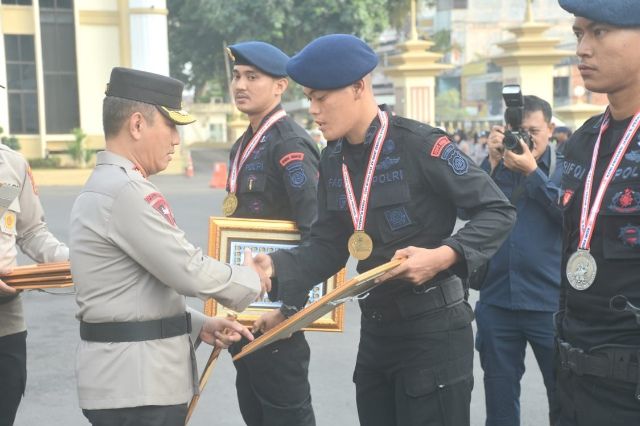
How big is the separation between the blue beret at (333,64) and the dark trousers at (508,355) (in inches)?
75.8

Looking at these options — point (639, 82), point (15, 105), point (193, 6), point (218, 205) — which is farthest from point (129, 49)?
point (639, 82)

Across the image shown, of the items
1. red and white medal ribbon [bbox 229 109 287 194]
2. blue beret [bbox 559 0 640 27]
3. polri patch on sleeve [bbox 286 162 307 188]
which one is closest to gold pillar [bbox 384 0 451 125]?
red and white medal ribbon [bbox 229 109 287 194]

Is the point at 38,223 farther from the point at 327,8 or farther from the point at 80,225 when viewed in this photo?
the point at 327,8

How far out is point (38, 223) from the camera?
4.38 m

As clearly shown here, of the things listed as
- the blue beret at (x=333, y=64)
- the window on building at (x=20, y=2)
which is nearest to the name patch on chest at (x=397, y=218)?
the blue beret at (x=333, y=64)

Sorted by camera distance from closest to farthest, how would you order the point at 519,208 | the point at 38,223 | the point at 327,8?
the point at 38,223, the point at 519,208, the point at 327,8

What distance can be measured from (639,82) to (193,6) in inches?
1400

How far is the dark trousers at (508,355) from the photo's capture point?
472cm

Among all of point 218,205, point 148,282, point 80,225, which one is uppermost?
point 80,225

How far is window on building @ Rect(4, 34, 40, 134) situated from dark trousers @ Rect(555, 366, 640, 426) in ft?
Result: 97.3

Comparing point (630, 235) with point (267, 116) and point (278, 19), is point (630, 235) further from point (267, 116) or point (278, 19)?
point (278, 19)

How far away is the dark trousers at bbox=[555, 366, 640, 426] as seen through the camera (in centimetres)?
270

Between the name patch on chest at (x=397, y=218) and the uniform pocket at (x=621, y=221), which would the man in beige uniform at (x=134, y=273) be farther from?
the uniform pocket at (x=621, y=221)

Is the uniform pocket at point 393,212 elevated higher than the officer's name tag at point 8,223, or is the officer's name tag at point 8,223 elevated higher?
the uniform pocket at point 393,212
